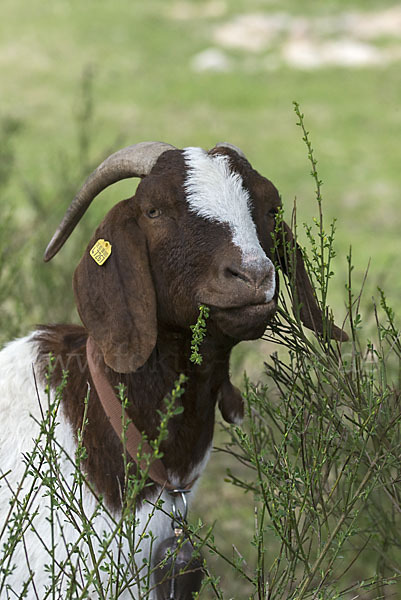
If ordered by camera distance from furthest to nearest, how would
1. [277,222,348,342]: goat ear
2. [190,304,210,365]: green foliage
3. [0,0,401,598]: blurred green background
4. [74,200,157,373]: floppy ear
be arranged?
[0,0,401,598]: blurred green background, [277,222,348,342]: goat ear, [74,200,157,373]: floppy ear, [190,304,210,365]: green foliage

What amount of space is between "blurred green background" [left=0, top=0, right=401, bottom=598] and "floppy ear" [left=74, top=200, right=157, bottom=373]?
5.79m

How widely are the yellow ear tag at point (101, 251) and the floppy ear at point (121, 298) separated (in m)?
0.01

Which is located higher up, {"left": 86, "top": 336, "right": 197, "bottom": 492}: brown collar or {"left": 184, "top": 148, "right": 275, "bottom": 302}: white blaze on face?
{"left": 184, "top": 148, "right": 275, "bottom": 302}: white blaze on face

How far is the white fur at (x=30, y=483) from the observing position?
271 cm

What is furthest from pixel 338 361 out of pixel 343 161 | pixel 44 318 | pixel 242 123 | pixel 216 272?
pixel 242 123

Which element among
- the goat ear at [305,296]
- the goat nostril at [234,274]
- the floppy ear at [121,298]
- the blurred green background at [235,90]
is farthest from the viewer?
the blurred green background at [235,90]

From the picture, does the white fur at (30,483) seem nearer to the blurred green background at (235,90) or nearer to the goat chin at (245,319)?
the goat chin at (245,319)

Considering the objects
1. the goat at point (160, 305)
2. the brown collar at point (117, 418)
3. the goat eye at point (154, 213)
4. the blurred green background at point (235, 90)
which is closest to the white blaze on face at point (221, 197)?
the goat at point (160, 305)

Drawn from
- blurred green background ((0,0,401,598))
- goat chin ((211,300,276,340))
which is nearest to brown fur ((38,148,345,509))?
goat chin ((211,300,276,340))

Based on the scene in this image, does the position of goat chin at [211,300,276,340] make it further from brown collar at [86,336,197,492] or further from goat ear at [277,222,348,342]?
brown collar at [86,336,197,492]

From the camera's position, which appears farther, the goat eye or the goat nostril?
the goat eye

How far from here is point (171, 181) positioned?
262cm

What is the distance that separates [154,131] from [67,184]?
1018cm

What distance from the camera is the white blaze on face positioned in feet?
8.11
